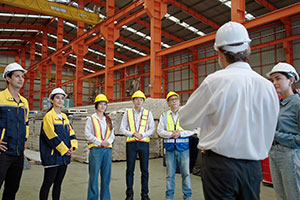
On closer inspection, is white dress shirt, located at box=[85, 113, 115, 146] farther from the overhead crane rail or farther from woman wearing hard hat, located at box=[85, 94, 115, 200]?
the overhead crane rail

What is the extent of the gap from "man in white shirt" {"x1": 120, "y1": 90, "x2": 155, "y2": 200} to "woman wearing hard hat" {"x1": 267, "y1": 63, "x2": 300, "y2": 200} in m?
2.40

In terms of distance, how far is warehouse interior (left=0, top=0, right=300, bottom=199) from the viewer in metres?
11.2

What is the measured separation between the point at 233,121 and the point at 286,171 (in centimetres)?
155

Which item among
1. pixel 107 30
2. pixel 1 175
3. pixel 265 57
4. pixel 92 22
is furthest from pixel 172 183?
pixel 265 57

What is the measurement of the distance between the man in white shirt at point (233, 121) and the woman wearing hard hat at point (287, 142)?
47.8 inches

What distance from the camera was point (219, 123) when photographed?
1.60 m

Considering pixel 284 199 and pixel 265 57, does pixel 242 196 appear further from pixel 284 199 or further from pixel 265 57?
pixel 265 57

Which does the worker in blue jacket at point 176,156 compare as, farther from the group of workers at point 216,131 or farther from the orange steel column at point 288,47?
the orange steel column at point 288,47

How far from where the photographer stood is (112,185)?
5926 mm

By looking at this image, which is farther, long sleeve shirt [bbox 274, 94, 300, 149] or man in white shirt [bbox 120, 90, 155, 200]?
man in white shirt [bbox 120, 90, 155, 200]

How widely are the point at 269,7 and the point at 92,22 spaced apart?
11908 mm

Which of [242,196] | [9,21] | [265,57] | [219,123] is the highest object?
[9,21]

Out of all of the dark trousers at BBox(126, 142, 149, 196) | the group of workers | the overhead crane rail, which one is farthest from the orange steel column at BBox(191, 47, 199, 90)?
the dark trousers at BBox(126, 142, 149, 196)

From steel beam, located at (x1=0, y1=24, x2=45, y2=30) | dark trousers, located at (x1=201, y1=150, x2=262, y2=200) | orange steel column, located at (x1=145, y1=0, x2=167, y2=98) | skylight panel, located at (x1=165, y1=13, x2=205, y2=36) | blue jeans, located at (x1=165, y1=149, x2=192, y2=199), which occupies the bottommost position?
blue jeans, located at (x1=165, y1=149, x2=192, y2=199)
